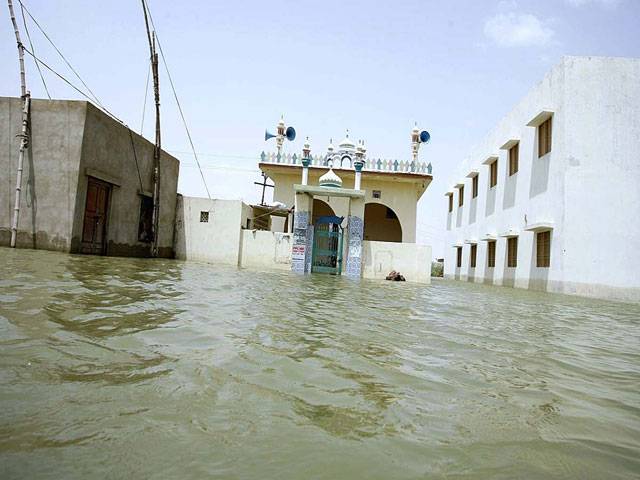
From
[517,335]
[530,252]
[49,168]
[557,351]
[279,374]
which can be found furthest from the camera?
[530,252]

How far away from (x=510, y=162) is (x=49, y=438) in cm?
1747

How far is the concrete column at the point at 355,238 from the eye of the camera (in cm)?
1329

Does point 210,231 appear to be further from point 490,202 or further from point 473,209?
point 473,209

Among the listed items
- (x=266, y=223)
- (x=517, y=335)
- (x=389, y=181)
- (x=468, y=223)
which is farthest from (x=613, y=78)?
(x=266, y=223)

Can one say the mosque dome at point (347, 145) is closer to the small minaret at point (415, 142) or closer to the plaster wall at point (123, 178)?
the small minaret at point (415, 142)

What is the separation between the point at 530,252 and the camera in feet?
45.7

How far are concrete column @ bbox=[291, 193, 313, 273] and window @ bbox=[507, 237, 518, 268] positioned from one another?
296 inches

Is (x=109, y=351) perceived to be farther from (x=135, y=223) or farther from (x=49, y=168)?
(x=135, y=223)

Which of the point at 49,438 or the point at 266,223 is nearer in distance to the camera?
the point at 49,438

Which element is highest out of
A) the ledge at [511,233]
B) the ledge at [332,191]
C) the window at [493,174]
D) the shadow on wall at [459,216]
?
the window at [493,174]

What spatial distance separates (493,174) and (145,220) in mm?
14048

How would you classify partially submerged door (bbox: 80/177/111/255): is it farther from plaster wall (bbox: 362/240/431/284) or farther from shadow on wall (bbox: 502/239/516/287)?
shadow on wall (bbox: 502/239/516/287)

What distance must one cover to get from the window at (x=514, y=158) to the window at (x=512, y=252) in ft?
8.46

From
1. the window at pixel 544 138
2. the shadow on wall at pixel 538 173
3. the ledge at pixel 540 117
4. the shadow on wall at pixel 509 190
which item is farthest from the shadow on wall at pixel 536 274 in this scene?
the ledge at pixel 540 117
